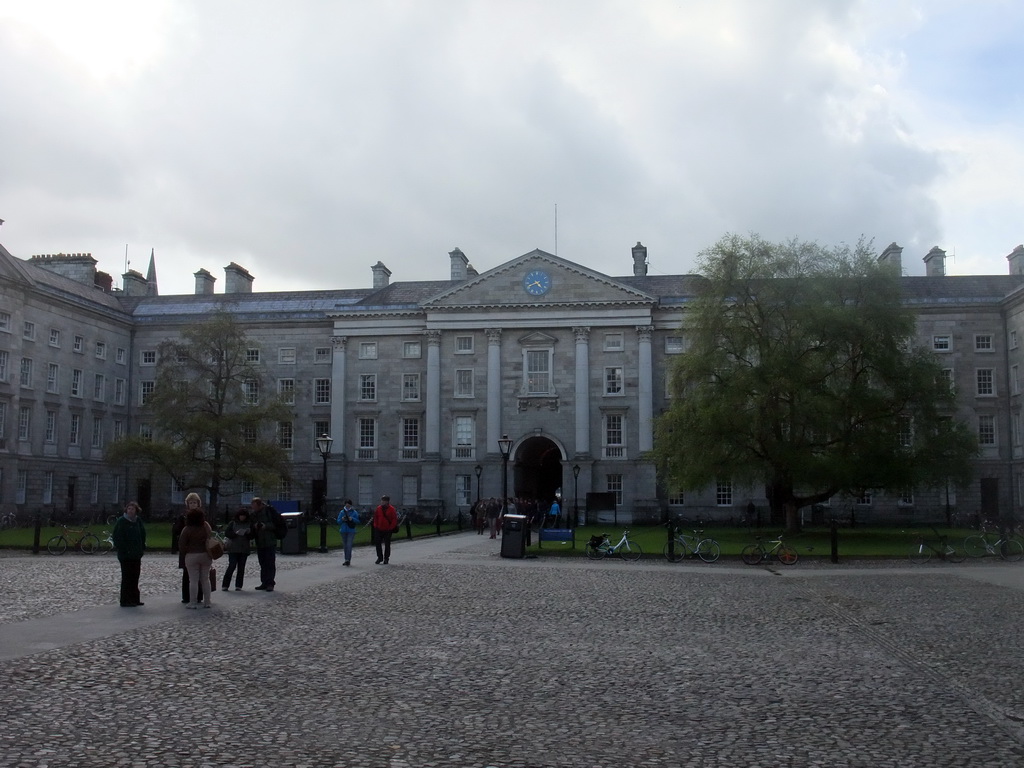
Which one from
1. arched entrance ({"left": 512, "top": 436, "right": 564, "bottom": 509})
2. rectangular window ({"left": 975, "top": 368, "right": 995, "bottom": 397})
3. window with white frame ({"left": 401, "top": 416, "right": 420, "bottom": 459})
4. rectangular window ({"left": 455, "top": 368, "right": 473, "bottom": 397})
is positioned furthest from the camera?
window with white frame ({"left": 401, "top": 416, "right": 420, "bottom": 459})

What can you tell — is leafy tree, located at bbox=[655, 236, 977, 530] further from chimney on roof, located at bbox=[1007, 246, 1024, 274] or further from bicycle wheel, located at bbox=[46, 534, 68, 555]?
chimney on roof, located at bbox=[1007, 246, 1024, 274]

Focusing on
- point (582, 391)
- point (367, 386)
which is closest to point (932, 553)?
point (582, 391)

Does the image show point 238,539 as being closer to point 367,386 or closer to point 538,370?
point 538,370

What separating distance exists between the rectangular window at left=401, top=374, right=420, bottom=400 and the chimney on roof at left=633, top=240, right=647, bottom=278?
51.8 feet

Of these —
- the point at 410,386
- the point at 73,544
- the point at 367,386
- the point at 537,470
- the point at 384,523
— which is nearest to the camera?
the point at 384,523

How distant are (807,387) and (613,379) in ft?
71.9

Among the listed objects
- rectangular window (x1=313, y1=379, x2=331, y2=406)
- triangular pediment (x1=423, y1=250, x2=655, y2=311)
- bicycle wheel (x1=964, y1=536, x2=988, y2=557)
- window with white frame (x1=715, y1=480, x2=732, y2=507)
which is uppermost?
triangular pediment (x1=423, y1=250, x2=655, y2=311)

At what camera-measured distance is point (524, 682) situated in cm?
1037

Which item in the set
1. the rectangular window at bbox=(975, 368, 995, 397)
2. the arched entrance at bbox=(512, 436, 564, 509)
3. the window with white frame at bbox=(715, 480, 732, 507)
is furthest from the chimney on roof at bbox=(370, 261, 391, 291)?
the rectangular window at bbox=(975, 368, 995, 397)

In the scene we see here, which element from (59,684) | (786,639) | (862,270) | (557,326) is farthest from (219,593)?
(557,326)

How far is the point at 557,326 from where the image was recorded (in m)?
61.1

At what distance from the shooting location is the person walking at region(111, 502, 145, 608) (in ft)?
52.6

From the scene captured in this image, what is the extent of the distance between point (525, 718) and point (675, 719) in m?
1.24

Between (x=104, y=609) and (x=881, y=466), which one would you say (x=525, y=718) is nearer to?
(x=104, y=609)
